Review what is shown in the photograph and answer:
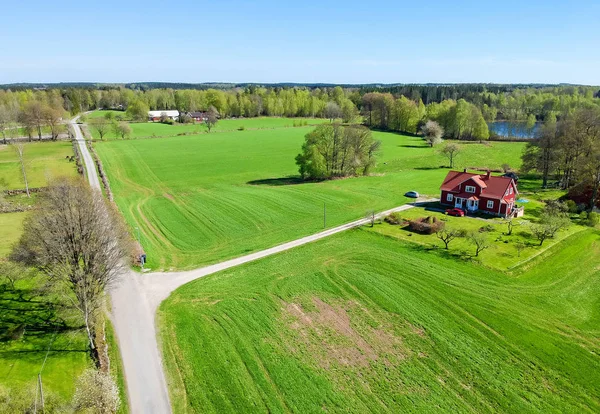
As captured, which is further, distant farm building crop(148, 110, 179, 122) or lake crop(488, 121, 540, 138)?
distant farm building crop(148, 110, 179, 122)

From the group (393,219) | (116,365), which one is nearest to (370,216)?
(393,219)

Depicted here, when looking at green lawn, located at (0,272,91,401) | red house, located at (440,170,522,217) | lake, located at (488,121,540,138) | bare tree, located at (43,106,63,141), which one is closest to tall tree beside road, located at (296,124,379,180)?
red house, located at (440,170,522,217)

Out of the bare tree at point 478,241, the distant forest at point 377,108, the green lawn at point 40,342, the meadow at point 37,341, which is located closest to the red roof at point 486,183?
the bare tree at point 478,241

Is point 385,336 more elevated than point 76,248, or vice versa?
point 76,248

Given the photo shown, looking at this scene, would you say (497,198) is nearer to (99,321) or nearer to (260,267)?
(260,267)

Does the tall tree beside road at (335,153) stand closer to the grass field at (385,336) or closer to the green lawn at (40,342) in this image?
the grass field at (385,336)

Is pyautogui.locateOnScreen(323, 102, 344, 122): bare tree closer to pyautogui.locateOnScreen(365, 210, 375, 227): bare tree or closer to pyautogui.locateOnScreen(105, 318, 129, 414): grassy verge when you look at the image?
pyautogui.locateOnScreen(365, 210, 375, 227): bare tree

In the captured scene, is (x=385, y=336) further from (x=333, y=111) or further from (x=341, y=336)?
(x=333, y=111)
